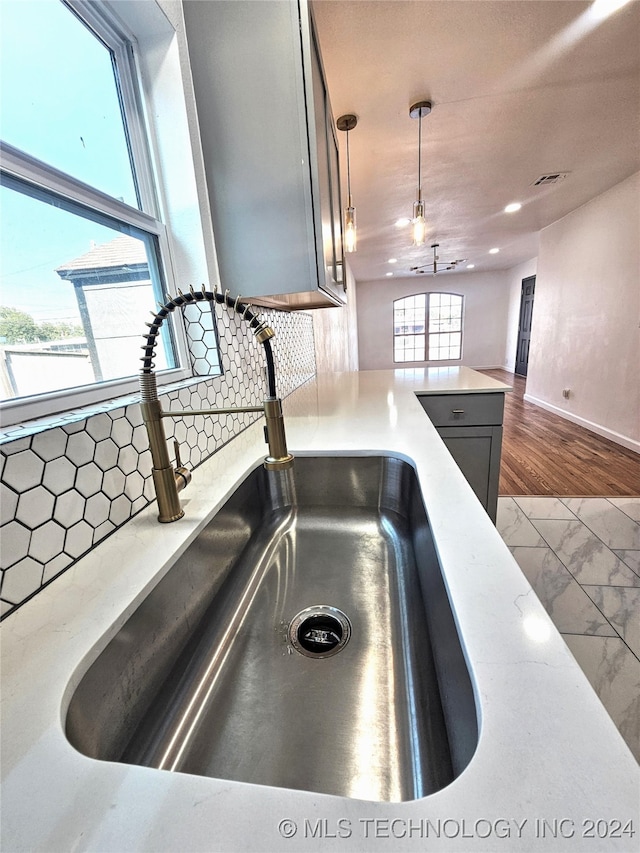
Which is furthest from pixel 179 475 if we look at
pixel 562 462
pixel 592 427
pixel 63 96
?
pixel 592 427

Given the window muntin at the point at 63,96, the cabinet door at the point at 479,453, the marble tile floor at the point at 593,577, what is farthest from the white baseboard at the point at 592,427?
the window muntin at the point at 63,96

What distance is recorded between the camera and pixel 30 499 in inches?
18.0

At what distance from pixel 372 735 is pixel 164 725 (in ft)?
0.92

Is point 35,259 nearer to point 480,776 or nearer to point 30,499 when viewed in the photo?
point 30,499

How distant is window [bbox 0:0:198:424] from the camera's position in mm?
600

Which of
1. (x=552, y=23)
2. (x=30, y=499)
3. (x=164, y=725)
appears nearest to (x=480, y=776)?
(x=164, y=725)

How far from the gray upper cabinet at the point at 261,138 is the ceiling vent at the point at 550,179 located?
272 cm

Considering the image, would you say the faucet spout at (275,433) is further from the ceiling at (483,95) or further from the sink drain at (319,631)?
the ceiling at (483,95)

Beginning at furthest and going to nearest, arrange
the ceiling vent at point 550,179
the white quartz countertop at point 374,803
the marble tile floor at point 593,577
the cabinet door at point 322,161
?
the ceiling vent at point 550,179 < the marble tile floor at point 593,577 < the cabinet door at point 322,161 < the white quartz countertop at point 374,803

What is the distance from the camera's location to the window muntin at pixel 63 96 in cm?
62

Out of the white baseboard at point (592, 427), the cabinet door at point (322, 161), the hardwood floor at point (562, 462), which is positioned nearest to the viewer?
the cabinet door at point (322, 161)

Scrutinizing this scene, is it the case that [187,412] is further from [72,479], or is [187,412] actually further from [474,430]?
[474,430]

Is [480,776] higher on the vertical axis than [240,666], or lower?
higher

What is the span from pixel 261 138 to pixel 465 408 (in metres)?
1.40
